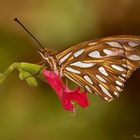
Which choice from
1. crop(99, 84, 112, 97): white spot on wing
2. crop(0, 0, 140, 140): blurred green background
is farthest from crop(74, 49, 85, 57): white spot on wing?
crop(0, 0, 140, 140): blurred green background

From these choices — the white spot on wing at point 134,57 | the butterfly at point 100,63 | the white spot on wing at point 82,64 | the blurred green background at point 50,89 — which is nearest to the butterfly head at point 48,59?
the butterfly at point 100,63

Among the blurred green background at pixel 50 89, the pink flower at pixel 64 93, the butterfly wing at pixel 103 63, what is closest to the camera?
the pink flower at pixel 64 93

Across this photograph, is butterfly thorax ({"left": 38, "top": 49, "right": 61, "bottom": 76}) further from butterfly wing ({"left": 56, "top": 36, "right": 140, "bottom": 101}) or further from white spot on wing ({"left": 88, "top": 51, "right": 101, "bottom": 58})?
Answer: white spot on wing ({"left": 88, "top": 51, "right": 101, "bottom": 58})

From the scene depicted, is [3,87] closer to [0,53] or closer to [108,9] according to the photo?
[0,53]

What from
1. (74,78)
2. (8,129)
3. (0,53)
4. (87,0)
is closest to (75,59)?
(74,78)

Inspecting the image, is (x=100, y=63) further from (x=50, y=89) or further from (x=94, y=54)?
(x=50, y=89)

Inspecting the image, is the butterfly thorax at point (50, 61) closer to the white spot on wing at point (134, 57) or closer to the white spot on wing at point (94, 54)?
the white spot on wing at point (94, 54)
